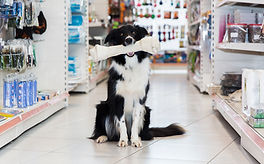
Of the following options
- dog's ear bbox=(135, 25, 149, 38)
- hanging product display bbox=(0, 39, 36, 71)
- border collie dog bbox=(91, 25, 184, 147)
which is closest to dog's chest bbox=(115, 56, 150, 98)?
border collie dog bbox=(91, 25, 184, 147)

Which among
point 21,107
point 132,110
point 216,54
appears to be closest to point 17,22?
point 21,107

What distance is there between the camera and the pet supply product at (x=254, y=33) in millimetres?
3141

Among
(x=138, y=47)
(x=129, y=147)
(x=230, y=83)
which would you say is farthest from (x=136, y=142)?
(x=230, y=83)

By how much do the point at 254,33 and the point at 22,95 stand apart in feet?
6.34

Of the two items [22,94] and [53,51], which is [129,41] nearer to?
[22,94]

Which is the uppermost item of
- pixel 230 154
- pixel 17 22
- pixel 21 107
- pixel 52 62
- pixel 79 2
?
pixel 79 2

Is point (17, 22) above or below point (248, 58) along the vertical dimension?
above

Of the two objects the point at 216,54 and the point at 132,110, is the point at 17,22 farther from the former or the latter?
the point at 216,54

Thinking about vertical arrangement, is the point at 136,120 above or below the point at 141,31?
below

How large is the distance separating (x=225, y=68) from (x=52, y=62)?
1.84 m

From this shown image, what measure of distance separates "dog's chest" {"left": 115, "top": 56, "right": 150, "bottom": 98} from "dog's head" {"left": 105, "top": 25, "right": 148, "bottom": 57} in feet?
0.28

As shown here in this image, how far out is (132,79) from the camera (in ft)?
9.30

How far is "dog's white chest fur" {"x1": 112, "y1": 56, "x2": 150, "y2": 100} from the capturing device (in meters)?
2.83

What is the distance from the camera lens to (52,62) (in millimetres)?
4289
